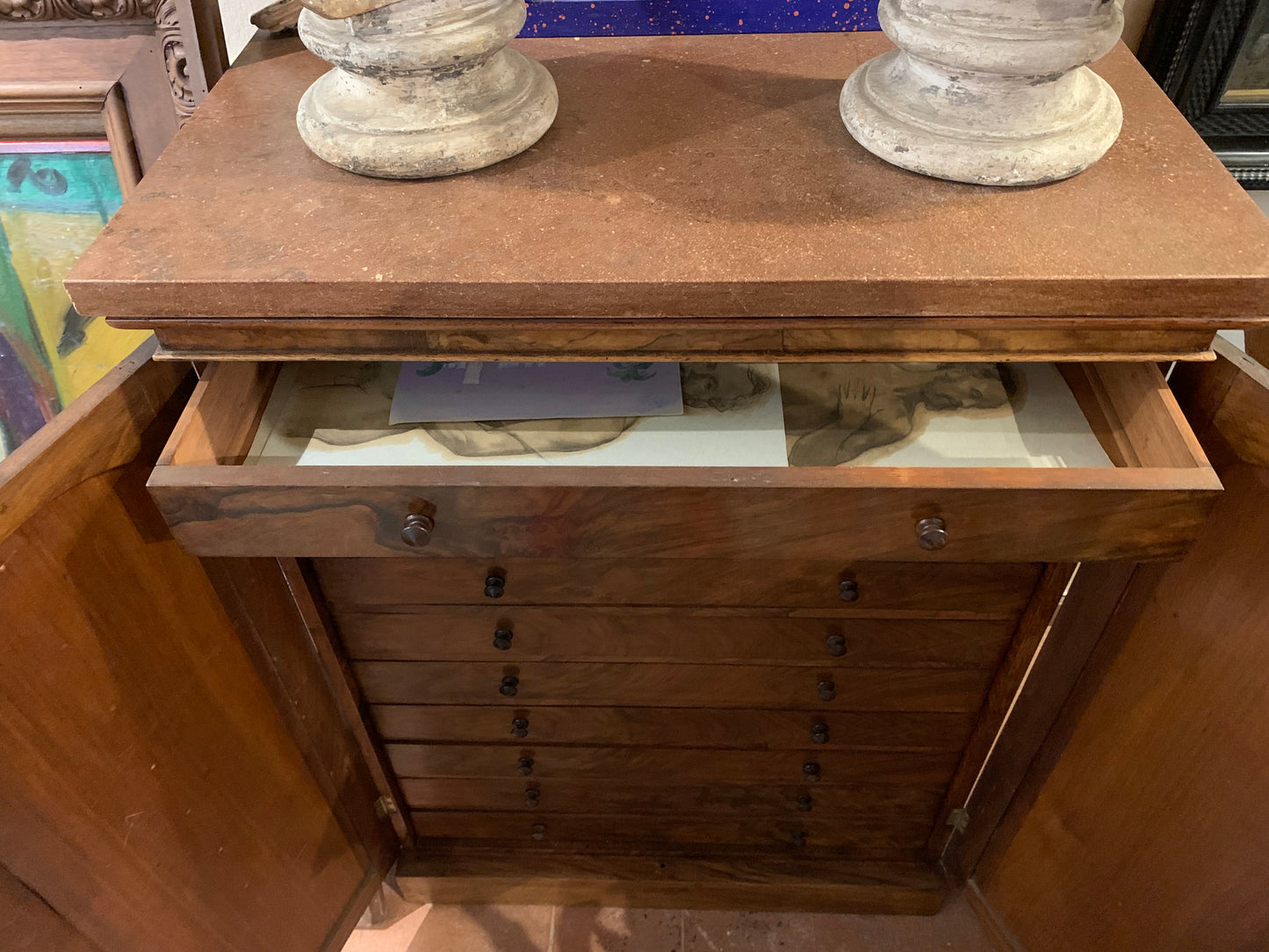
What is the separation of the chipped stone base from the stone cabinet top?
0.02 meters

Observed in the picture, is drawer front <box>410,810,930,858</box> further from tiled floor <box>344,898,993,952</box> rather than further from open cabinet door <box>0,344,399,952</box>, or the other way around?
open cabinet door <box>0,344,399,952</box>

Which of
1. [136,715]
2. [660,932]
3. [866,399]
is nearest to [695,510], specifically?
[866,399]

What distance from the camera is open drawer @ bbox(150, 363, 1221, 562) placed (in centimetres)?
69

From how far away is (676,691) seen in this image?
102 centimetres

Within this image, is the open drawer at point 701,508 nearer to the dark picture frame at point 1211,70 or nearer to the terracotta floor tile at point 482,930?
the dark picture frame at point 1211,70

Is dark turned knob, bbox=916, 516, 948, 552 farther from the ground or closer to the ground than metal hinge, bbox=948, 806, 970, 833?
farther from the ground

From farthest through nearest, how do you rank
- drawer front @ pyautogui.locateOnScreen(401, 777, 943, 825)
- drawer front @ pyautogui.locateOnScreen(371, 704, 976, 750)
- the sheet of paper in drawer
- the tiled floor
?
the tiled floor → drawer front @ pyautogui.locateOnScreen(401, 777, 943, 825) → drawer front @ pyautogui.locateOnScreen(371, 704, 976, 750) → the sheet of paper in drawer

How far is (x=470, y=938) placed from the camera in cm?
131

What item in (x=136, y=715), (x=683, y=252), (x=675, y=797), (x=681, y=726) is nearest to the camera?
(x=683, y=252)

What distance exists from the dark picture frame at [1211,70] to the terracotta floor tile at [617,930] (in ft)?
4.03

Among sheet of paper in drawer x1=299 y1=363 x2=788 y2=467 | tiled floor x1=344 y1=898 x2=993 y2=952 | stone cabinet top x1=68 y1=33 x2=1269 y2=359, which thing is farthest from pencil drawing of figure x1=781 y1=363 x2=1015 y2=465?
tiled floor x1=344 y1=898 x2=993 y2=952

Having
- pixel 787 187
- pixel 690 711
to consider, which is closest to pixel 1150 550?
pixel 787 187

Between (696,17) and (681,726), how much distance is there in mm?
787

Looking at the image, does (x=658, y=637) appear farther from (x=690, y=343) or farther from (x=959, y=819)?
(x=959, y=819)
